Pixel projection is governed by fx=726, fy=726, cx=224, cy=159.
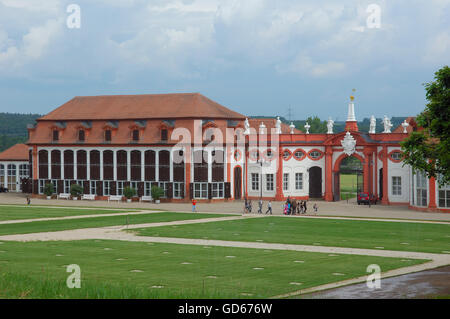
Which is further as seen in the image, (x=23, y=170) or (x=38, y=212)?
(x=23, y=170)

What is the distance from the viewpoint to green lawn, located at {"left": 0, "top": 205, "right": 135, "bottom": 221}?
60634mm

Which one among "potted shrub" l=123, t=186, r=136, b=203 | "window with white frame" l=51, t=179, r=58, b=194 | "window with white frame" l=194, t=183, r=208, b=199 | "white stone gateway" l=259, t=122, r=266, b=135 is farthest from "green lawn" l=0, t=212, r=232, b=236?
"window with white frame" l=51, t=179, r=58, b=194

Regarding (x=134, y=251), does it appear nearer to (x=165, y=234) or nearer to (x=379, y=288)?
(x=165, y=234)

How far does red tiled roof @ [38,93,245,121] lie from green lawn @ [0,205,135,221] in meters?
17.8

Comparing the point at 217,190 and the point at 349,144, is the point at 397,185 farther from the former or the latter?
the point at 217,190

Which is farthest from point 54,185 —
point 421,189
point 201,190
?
point 421,189

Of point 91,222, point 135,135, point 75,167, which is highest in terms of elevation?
point 135,135

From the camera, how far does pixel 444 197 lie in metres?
65.8

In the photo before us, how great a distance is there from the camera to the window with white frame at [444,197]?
65.4m

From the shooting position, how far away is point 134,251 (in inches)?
1508

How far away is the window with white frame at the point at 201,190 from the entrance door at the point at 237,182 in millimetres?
4124

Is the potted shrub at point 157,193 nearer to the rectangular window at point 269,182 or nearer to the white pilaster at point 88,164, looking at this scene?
the white pilaster at point 88,164

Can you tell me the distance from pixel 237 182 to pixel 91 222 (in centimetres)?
2964

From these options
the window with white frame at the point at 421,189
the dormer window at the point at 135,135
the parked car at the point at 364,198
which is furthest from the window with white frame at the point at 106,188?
the window with white frame at the point at 421,189
